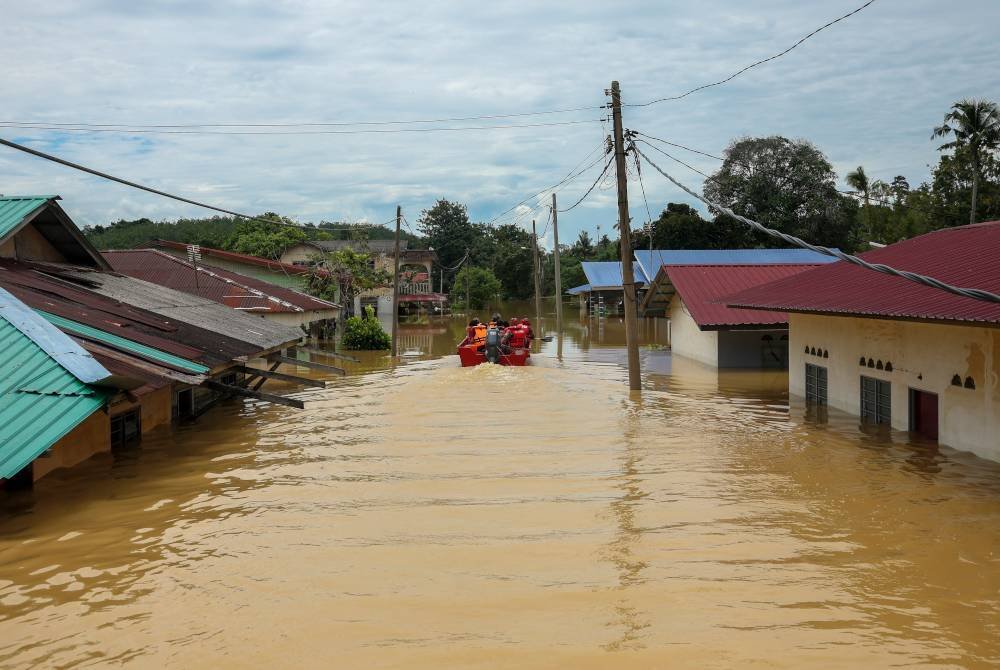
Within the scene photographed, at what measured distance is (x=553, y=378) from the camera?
1110 inches

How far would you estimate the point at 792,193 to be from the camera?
7069cm

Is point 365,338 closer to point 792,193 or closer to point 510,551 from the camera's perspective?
point 510,551

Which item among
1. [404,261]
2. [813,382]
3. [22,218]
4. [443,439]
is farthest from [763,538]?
[404,261]

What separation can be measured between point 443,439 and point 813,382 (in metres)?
10.6

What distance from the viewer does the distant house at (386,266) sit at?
6103 centimetres

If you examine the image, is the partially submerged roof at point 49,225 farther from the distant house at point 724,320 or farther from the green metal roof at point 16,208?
the distant house at point 724,320

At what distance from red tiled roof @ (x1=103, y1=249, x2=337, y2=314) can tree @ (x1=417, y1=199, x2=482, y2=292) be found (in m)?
68.8

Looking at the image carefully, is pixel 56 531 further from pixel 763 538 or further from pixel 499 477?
pixel 763 538

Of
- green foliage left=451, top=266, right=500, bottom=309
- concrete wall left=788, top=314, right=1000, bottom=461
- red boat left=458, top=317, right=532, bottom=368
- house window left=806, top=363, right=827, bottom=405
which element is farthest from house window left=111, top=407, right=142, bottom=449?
green foliage left=451, top=266, right=500, bottom=309

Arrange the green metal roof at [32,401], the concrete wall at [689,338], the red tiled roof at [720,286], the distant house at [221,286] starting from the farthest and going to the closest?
the distant house at [221,286], the concrete wall at [689,338], the red tiled roof at [720,286], the green metal roof at [32,401]

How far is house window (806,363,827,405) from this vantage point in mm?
21688

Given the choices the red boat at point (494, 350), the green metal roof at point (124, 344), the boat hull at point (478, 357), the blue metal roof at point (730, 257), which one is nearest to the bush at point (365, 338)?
the red boat at point (494, 350)

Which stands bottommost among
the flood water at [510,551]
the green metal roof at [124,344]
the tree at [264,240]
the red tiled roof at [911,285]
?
the flood water at [510,551]

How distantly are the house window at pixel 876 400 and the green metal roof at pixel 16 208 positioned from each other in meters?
18.5
